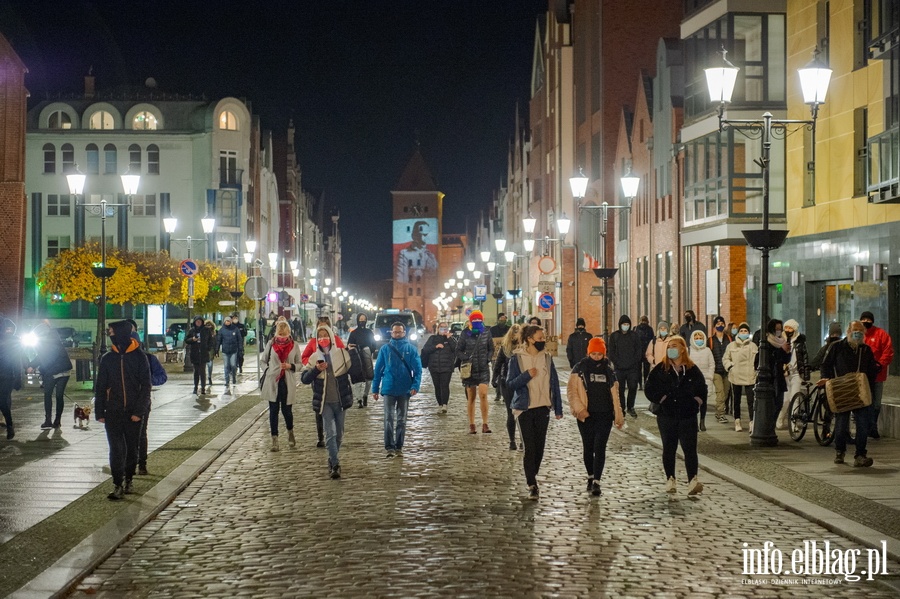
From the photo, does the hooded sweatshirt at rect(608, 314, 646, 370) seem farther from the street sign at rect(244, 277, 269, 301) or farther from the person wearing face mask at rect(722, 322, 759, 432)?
the street sign at rect(244, 277, 269, 301)

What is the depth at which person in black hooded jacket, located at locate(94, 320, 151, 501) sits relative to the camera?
11.9m

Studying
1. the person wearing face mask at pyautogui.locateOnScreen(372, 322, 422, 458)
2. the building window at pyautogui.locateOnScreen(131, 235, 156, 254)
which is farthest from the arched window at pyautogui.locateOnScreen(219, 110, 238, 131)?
the person wearing face mask at pyautogui.locateOnScreen(372, 322, 422, 458)

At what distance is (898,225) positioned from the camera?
26500 mm

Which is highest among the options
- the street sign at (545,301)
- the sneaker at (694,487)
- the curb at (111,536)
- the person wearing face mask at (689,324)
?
the street sign at (545,301)

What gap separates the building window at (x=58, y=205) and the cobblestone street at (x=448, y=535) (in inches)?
2676

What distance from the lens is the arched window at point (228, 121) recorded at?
81.9m

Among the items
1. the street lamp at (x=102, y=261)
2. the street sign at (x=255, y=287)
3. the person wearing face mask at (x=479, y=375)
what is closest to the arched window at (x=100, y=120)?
the street sign at (x=255, y=287)

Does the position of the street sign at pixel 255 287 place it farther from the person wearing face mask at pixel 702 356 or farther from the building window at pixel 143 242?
the building window at pixel 143 242

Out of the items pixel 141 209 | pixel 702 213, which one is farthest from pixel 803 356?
pixel 141 209

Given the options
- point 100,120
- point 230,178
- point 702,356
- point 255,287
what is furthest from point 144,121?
point 702,356

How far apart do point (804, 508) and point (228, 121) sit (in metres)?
74.7

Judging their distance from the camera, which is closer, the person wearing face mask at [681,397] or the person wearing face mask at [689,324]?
the person wearing face mask at [681,397]

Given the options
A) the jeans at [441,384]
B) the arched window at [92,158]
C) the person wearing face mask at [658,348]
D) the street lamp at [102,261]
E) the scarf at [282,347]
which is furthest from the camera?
the arched window at [92,158]

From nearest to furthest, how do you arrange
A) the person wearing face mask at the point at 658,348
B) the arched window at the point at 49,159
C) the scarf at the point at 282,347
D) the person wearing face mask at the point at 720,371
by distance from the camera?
1. the scarf at the point at 282,347
2. the person wearing face mask at the point at 720,371
3. the person wearing face mask at the point at 658,348
4. the arched window at the point at 49,159
